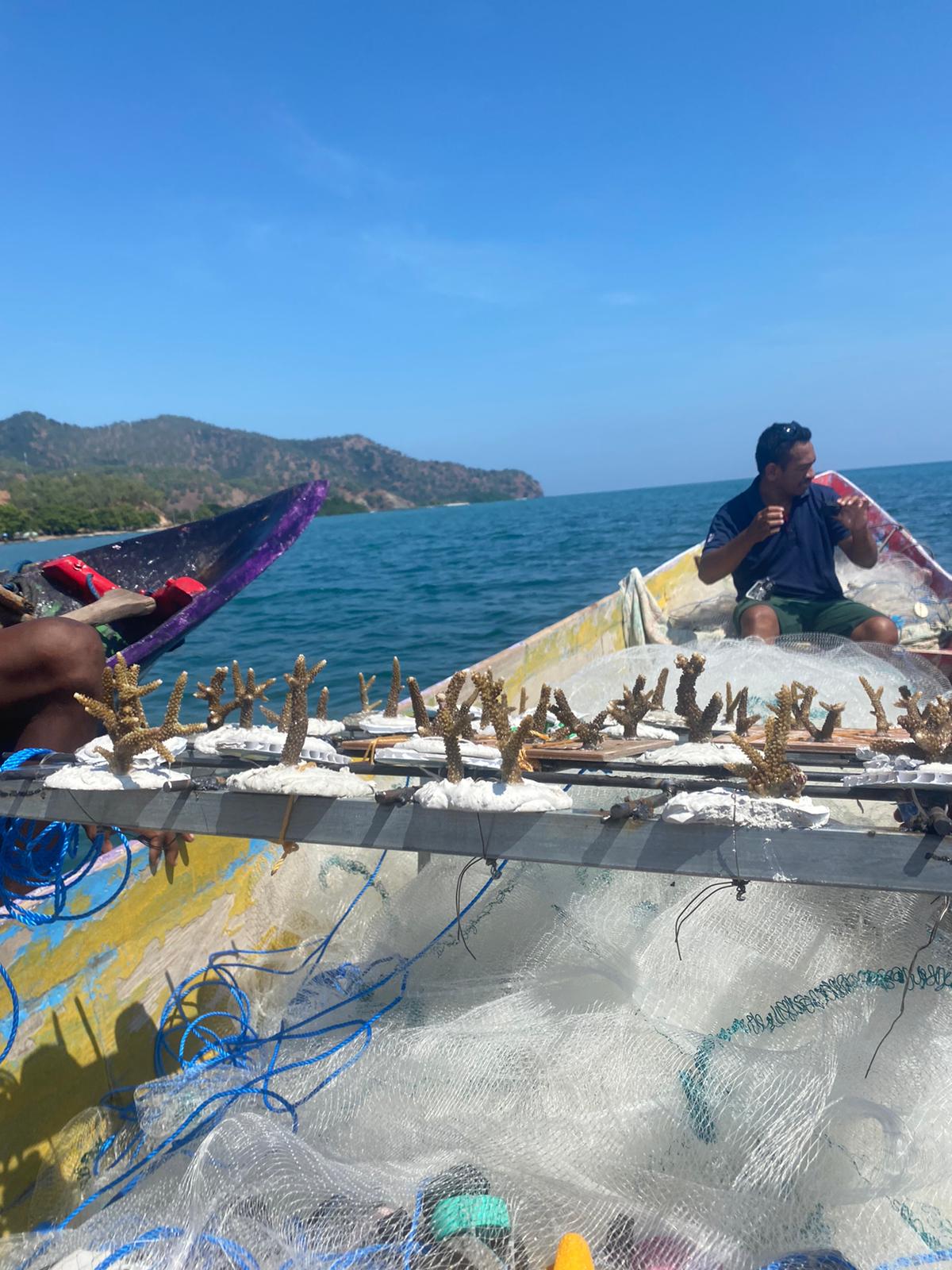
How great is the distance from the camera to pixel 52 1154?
2420 mm

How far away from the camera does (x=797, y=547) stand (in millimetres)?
5281

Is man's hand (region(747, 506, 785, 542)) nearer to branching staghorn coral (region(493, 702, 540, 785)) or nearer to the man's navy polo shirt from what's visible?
the man's navy polo shirt

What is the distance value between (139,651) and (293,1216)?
3358mm

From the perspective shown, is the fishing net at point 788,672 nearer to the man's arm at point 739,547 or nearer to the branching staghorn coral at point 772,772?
the man's arm at point 739,547

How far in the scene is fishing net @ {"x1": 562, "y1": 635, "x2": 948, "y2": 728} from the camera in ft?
13.0

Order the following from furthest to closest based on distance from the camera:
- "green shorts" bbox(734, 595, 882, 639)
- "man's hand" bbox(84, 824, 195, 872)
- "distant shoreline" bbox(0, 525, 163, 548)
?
"distant shoreline" bbox(0, 525, 163, 548) < "green shorts" bbox(734, 595, 882, 639) < "man's hand" bbox(84, 824, 195, 872)

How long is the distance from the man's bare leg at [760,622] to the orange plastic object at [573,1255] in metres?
3.86

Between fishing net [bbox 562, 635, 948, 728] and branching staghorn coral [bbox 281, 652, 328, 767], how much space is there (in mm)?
2237

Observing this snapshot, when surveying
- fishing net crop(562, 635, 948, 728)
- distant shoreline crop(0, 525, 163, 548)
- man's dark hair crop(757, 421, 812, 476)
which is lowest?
fishing net crop(562, 635, 948, 728)

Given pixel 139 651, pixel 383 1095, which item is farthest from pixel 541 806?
pixel 139 651

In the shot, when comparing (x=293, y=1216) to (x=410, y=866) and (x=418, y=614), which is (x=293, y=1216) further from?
(x=418, y=614)

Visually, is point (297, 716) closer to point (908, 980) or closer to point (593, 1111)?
point (593, 1111)

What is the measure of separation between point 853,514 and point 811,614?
675mm

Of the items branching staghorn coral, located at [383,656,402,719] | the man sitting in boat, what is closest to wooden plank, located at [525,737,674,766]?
branching staghorn coral, located at [383,656,402,719]
